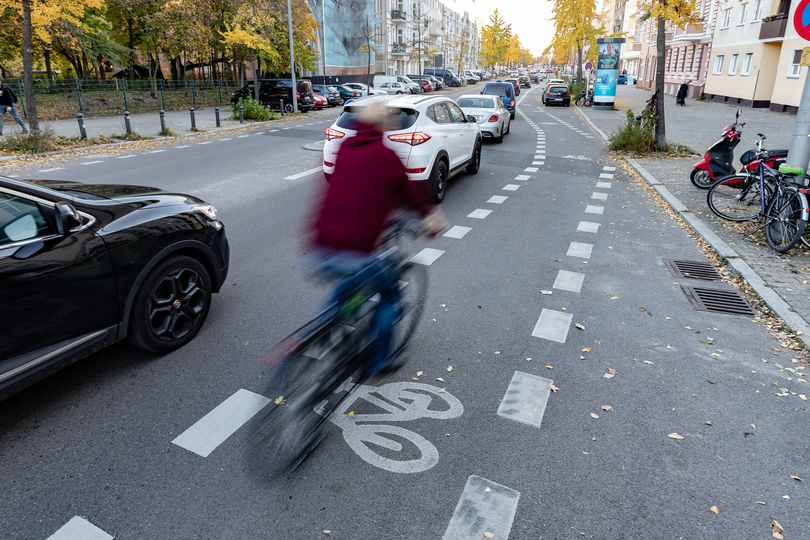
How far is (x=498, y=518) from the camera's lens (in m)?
2.59

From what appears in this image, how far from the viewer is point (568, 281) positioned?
566cm

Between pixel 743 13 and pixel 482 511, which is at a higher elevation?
pixel 743 13

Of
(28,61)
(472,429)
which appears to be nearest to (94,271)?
(472,429)

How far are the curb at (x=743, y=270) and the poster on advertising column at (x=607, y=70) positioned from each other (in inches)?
967

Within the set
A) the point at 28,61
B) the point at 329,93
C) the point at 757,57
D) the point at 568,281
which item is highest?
the point at 757,57

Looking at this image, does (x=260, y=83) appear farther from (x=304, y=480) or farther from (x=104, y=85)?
(x=304, y=480)

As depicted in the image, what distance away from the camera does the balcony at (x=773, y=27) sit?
26652mm

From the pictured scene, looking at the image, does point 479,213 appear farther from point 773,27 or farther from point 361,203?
point 773,27

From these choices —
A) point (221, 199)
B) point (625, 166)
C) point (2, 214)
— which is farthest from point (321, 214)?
point (625, 166)

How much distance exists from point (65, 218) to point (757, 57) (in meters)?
36.4

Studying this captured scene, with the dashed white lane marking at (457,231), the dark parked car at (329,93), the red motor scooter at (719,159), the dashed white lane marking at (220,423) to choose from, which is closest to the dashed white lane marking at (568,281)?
the dashed white lane marking at (457,231)

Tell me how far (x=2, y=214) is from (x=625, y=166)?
13391 mm

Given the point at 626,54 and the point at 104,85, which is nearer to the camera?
the point at 104,85

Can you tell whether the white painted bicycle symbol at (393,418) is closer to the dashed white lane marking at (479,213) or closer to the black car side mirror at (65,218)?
the black car side mirror at (65,218)
